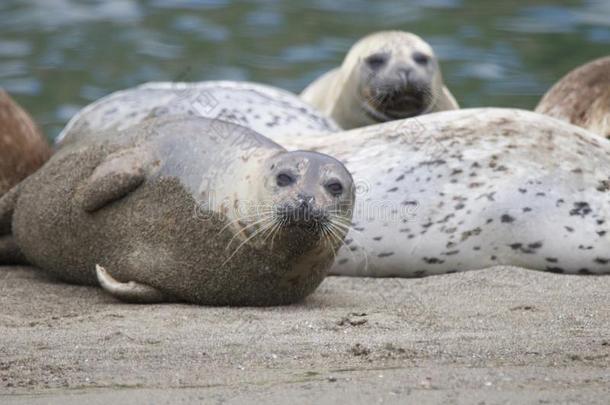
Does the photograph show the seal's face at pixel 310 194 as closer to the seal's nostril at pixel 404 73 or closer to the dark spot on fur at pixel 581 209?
the dark spot on fur at pixel 581 209

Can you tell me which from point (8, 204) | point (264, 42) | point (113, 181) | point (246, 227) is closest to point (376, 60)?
point (8, 204)

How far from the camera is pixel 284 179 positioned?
192 inches

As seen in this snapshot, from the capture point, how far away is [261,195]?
4906 millimetres

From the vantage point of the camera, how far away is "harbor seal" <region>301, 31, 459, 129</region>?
7441 millimetres

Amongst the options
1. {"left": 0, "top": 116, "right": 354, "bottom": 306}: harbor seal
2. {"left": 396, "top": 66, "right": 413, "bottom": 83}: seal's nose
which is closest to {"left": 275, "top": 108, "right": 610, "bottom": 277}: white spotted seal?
{"left": 0, "top": 116, "right": 354, "bottom": 306}: harbor seal

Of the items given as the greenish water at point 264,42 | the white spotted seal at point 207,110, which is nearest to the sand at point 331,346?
the white spotted seal at point 207,110

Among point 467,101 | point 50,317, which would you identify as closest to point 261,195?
point 50,317

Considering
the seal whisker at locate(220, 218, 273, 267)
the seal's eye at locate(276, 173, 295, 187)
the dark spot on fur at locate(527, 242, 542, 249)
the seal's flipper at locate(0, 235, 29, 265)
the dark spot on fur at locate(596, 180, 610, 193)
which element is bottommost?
the seal's flipper at locate(0, 235, 29, 265)

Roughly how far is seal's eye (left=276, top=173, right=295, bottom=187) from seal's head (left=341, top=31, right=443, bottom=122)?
262 cm

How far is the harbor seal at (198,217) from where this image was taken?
16.0 feet

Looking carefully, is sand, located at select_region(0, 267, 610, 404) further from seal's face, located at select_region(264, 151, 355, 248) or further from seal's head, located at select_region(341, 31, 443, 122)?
seal's head, located at select_region(341, 31, 443, 122)

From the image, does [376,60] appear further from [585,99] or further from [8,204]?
[8,204]

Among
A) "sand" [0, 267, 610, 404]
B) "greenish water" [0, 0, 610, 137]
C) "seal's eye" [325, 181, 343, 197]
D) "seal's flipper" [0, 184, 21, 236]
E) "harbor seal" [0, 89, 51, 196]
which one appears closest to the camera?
"sand" [0, 267, 610, 404]

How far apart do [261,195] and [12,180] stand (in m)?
1.80
